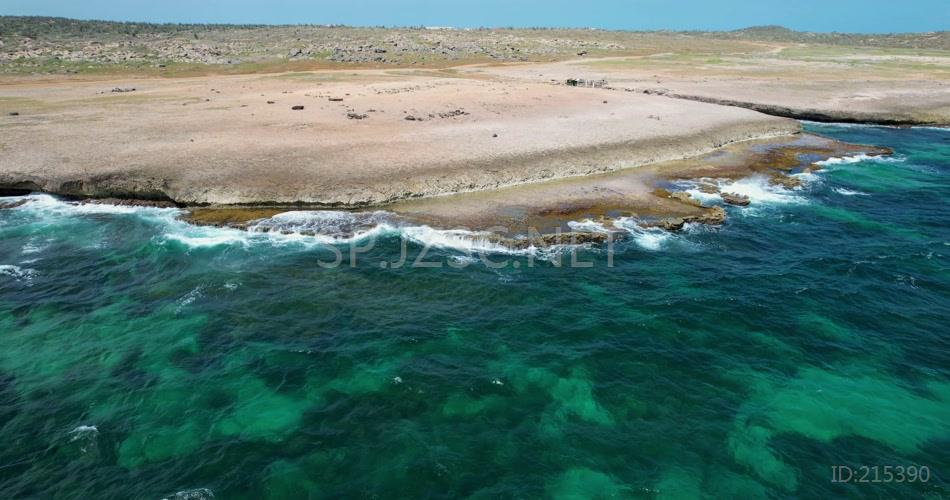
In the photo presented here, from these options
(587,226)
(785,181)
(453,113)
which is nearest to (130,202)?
(587,226)

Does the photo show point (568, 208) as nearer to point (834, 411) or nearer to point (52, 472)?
point (834, 411)

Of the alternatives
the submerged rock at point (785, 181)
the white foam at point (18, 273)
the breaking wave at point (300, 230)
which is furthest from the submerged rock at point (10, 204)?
the submerged rock at point (785, 181)

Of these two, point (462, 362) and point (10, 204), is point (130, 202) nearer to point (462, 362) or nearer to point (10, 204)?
point (10, 204)

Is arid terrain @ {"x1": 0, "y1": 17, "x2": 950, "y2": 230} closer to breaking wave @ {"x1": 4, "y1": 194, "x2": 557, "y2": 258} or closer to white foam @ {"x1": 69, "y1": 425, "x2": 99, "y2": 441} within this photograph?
breaking wave @ {"x1": 4, "y1": 194, "x2": 557, "y2": 258}

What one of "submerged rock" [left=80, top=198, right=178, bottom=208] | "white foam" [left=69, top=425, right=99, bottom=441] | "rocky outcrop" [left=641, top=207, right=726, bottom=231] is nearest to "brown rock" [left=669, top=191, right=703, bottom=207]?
"rocky outcrop" [left=641, top=207, right=726, bottom=231]

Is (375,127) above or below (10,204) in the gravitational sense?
above

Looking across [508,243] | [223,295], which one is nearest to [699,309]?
[508,243]
